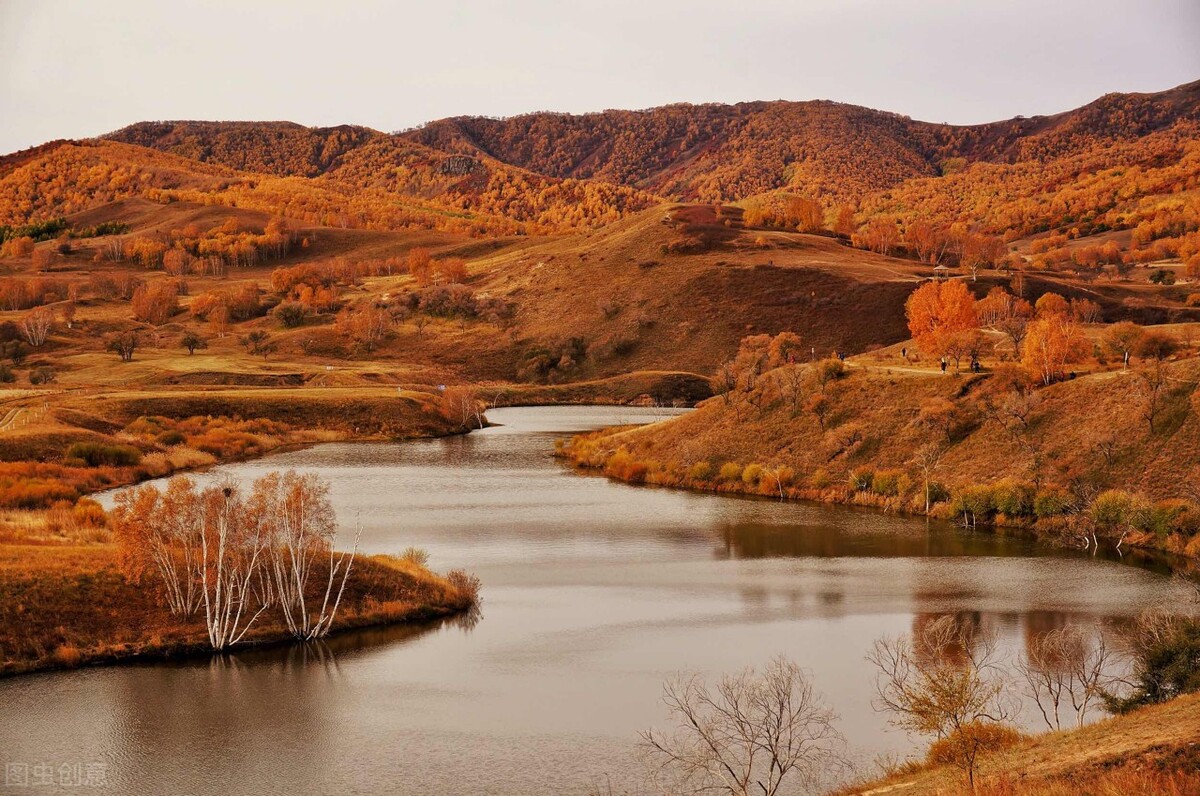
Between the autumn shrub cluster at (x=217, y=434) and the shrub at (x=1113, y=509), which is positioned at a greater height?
the autumn shrub cluster at (x=217, y=434)

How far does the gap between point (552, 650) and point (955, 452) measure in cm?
3783

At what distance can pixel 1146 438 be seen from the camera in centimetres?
5659

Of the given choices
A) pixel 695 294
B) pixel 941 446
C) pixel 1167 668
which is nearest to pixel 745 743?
pixel 1167 668

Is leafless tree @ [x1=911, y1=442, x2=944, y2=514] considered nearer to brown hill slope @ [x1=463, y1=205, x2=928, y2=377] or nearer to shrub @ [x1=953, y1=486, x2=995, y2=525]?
shrub @ [x1=953, y1=486, x2=995, y2=525]

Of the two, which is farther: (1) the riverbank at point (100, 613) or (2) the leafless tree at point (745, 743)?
(1) the riverbank at point (100, 613)

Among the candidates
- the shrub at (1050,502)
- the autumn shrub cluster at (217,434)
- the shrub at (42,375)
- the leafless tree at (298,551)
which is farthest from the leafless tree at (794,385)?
the shrub at (42,375)

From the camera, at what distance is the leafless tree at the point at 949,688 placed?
70.2 ft

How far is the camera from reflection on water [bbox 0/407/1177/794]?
86.3ft

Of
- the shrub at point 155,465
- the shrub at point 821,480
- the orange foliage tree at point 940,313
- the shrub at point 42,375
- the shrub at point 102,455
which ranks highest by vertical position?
the orange foliage tree at point 940,313

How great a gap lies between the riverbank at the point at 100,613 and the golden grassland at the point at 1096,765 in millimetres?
20807

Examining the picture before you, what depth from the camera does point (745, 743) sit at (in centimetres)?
2650

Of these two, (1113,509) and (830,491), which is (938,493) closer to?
(830,491)

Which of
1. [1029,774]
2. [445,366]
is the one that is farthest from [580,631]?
[445,366]

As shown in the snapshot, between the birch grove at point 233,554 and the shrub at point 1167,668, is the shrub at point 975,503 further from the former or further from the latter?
the birch grove at point 233,554
